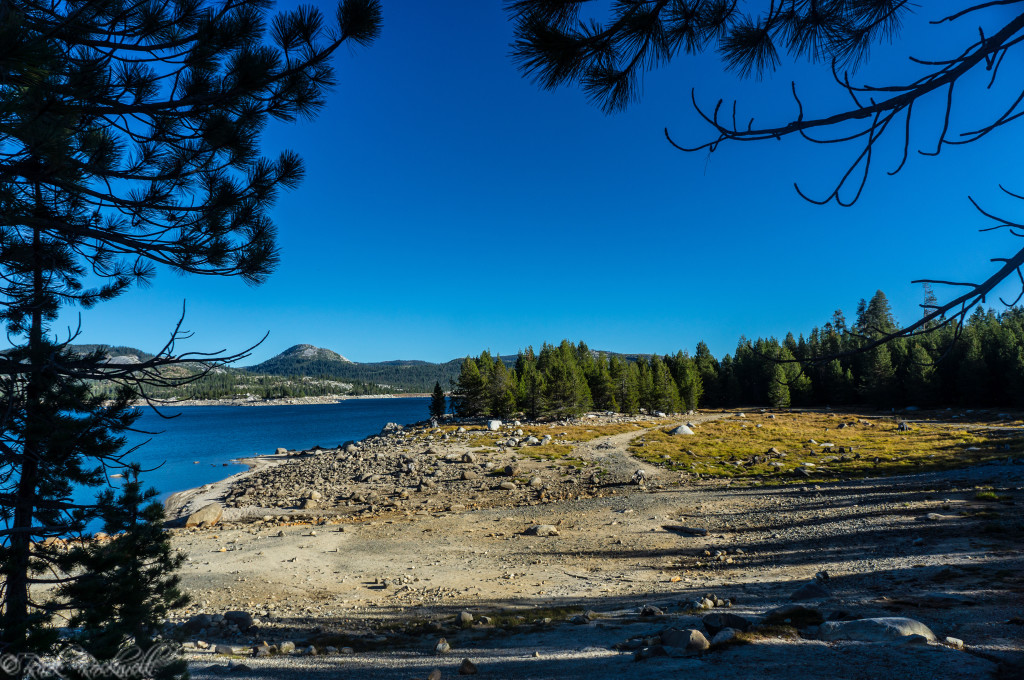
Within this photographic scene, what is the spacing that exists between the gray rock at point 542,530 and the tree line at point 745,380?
34029 mm

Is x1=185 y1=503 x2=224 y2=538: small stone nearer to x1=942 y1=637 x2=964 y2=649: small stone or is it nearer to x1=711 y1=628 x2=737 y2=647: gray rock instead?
x1=711 y1=628 x2=737 y2=647: gray rock

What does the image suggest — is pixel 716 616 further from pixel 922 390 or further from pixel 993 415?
pixel 922 390

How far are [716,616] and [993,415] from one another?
67.5 metres

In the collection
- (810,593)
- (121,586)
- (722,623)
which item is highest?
(121,586)

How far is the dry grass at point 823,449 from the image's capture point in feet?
79.5

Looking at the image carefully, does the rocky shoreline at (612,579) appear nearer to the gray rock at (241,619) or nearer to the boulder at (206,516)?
the gray rock at (241,619)

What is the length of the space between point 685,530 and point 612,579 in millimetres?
4959

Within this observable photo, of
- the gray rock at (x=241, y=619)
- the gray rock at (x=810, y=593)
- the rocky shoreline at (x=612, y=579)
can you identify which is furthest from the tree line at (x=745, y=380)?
the gray rock at (x=241, y=619)

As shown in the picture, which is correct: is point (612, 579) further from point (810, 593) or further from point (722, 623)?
point (722, 623)

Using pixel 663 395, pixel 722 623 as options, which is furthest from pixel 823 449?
pixel 663 395

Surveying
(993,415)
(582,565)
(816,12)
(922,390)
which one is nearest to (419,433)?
(582,565)

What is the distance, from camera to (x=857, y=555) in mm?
10594

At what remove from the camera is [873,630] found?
5430mm

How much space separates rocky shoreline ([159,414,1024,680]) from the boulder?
0.34 metres
